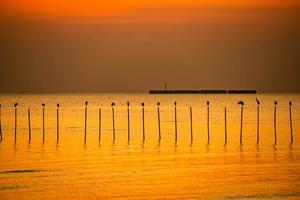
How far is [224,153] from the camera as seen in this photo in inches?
1802

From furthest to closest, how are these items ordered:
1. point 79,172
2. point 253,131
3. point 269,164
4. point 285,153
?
point 253,131 → point 285,153 → point 269,164 → point 79,172

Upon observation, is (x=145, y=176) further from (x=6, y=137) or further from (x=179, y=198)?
(x=6, y=137)

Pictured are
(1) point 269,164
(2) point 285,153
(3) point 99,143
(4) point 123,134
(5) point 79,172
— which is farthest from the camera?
(4) point 123,134

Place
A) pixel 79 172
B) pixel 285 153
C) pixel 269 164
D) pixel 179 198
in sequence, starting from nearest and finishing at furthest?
1. pixel 179 198
2. pixel 79 172
3. pixel 269 164
4. pixel 285 153

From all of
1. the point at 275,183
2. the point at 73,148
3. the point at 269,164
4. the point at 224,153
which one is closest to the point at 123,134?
the point at 73,148

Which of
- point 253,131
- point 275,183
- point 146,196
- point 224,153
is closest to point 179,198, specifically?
point 146,196

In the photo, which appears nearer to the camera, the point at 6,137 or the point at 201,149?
the point at 201,149

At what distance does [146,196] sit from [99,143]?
25.6 metres

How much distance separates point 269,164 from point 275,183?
23.7 feet

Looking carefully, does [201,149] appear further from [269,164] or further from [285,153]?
[269,164]

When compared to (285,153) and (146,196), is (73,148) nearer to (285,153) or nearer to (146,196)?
(285,153)

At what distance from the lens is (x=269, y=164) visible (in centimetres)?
3916

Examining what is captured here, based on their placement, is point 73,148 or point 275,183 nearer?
point 275,183

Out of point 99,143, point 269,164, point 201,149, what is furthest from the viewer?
point 99,143
